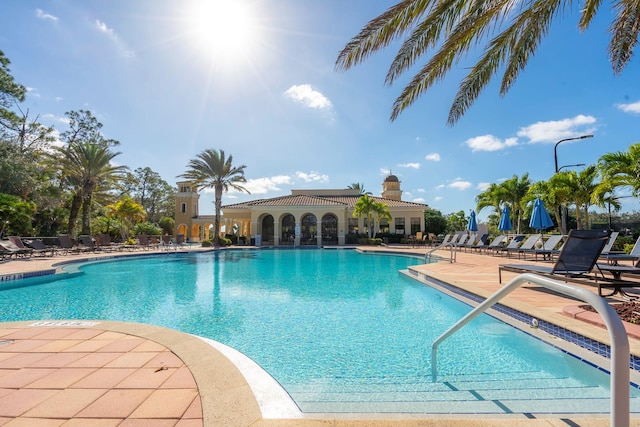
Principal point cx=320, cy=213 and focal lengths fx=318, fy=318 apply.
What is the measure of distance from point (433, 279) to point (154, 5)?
9955mm

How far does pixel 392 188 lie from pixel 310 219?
43.2ft

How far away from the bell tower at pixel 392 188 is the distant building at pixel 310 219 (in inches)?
5.1

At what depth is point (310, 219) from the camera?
34.7m

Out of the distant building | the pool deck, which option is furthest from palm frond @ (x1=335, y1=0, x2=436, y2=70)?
the distant building

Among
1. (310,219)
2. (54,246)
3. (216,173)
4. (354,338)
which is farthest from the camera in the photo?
(310,219)

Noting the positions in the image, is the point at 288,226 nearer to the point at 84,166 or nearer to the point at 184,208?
the point at 184,208

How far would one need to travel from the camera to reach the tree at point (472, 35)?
15.4ft

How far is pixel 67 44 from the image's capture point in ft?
32.0

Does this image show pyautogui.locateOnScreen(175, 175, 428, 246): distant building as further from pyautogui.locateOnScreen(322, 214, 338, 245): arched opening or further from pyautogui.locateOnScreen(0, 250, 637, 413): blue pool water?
pyautogui.locateOnScreen(0, 250, 637, 413): blue pool water

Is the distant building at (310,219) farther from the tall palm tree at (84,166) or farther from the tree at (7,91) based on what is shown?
the tree at (7,91)

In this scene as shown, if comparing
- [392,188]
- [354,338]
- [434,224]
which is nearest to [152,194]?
[392,188]

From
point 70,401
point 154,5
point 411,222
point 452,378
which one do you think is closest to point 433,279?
point 452,378

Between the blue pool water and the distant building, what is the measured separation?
20.9 m

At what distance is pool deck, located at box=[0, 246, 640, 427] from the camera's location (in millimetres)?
2006
